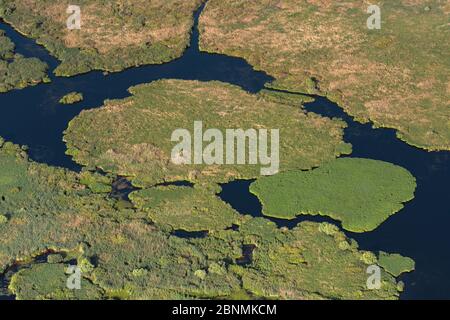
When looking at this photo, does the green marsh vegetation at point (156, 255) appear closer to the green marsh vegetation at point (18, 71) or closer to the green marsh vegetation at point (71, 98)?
the green marsh vegetation at point (71, 98)

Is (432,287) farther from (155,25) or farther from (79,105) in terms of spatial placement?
(155,25)

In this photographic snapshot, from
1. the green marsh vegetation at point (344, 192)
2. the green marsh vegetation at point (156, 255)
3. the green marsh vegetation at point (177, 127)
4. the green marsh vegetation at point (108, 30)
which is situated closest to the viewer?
the green marsh vegetation at point (156, 255)

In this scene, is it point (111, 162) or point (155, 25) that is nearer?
point (111, 162)

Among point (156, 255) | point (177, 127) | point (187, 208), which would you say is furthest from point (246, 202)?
point (177, 127)

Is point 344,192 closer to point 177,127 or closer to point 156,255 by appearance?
point 156,255

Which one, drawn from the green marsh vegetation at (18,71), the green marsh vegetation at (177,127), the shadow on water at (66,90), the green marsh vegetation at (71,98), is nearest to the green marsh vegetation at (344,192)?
the green marsh vegetation at (177,127)

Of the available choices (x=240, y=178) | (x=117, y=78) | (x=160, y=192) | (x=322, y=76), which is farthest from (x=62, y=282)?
(x=322, y=76)
